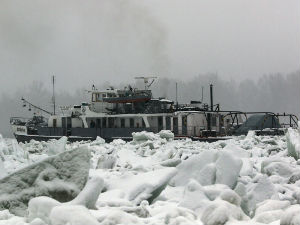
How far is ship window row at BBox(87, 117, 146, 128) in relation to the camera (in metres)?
32.4

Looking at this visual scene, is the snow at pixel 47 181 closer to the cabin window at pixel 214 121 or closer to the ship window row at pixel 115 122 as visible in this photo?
the ship window row at pixel 115 122

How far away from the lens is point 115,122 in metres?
33.3

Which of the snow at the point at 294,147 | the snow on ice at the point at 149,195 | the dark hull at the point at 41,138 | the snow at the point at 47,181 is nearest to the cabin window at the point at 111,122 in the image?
the dark hull at the point at 41,138

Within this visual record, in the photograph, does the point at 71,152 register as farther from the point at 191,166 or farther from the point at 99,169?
the point at 99,169

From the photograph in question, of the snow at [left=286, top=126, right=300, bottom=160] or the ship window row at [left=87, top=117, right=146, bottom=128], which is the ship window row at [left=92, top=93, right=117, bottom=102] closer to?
the ship window row at [left=87, top=117, right=146, bottom=128]

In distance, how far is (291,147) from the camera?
9836 millimetres

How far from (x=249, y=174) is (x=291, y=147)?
374cm

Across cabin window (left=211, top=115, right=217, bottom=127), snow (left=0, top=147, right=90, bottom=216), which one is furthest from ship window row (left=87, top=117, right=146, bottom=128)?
snow (left=0, top=147, right=90, bottom=216)

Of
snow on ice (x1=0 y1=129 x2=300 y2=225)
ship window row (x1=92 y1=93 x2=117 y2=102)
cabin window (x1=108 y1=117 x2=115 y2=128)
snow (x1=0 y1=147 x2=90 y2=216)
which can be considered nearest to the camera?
snow on ice (x1=0 y1=129 x2=300 y2=225)

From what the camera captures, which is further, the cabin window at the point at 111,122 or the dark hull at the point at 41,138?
the cabin window at the point at 111,122

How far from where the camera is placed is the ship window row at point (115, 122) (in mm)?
32375

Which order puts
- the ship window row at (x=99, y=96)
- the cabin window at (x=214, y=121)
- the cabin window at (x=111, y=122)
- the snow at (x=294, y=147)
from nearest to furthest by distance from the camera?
the snow at (x=294, y=147) → the cabin window at (x=214, y=121) → the cabin window at (x=111, y=122) → the ship window row at (x=99, y=96)

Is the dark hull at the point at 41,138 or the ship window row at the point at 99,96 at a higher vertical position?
the ship window row at the point at 99,96

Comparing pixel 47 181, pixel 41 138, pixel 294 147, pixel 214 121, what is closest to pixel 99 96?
pixel 41 138
